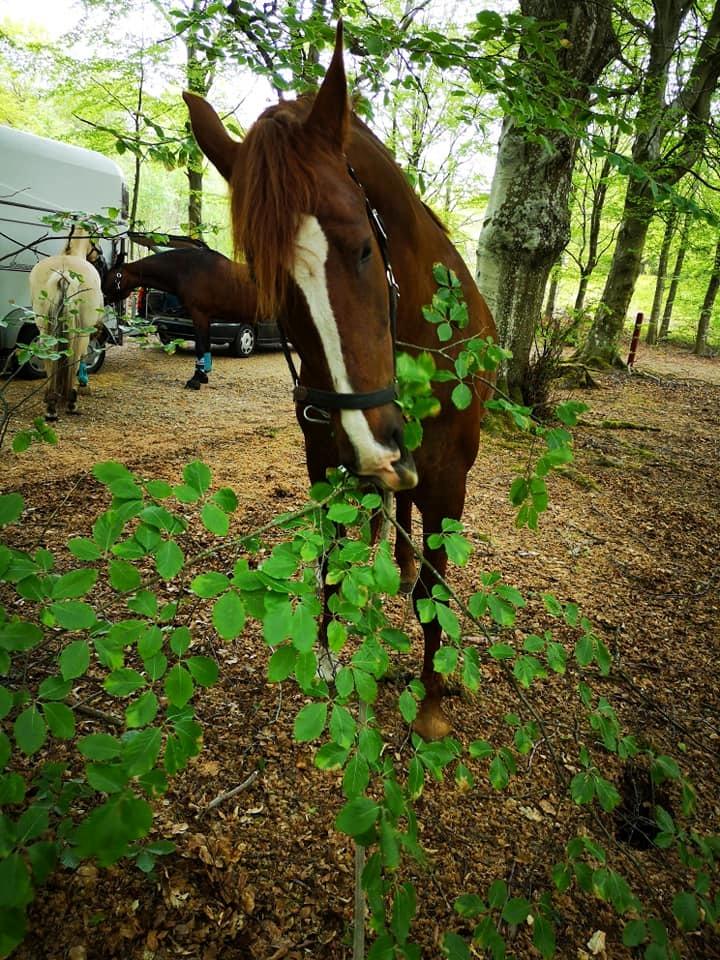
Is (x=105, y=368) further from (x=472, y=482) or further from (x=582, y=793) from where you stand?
(x=582, y=793)

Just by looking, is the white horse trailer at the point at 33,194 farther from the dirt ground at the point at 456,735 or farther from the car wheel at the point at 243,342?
the dirt ground at the point at 456,735

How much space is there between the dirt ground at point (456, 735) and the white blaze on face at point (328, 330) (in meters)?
0.86

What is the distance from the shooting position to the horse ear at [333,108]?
1379 mm

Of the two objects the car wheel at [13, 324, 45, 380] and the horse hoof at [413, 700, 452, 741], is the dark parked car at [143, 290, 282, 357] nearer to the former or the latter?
the car wheel at [13, 324, 45, 380]

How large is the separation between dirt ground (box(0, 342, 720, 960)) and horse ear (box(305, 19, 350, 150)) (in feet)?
5.47

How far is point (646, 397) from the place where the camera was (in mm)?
10461

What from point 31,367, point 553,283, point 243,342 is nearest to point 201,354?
point 31,367

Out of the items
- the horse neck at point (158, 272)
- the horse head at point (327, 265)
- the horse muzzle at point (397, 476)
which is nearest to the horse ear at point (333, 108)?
the horse head at point (327, 265)

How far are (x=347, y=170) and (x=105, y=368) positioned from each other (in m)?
10.1

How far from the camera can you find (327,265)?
1.32 metres

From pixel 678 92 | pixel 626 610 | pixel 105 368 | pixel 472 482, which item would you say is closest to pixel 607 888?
pixel 626 610

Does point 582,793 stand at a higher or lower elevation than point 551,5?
lower

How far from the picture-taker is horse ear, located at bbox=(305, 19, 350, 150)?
4.52 ft

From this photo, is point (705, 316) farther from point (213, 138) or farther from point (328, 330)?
point (328, 330)
